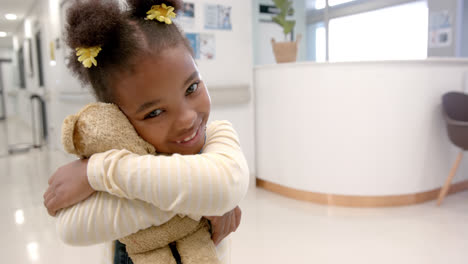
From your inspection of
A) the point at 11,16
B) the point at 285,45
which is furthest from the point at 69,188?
the point at 11,16

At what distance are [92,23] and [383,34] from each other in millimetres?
5745

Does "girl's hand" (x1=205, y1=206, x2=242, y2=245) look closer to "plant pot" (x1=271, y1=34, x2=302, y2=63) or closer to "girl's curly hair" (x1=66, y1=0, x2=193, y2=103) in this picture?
"girl's curly hair" (x1=66, y1=0, x2=193, y2=103)

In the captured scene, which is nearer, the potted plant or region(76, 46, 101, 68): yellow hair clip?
region(76, 46, 101, 68): yellow hair clip

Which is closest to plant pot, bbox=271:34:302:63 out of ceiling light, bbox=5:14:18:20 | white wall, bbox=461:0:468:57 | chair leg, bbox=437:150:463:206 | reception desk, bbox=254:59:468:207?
reception desk, bbox=254:59:468:207

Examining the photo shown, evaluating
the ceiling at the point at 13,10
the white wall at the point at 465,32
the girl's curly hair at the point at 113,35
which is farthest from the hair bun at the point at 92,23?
the ceiling at the point at 13,10

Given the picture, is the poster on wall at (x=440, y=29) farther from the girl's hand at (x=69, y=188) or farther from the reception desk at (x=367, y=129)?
the girl's hand at (x=69, y=188)

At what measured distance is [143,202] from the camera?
56 centimetres

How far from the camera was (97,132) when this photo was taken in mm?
540

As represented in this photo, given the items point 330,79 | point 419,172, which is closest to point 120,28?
point 330,79

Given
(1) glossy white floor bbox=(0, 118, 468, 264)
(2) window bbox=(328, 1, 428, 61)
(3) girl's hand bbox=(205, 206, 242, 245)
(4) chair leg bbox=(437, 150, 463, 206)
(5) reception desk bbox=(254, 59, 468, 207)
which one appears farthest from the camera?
(2) window bbox=(328, 1, 428, 61)

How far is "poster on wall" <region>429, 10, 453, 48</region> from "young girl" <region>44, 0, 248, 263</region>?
14.9ft

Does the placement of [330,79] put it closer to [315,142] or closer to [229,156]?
[315,142]

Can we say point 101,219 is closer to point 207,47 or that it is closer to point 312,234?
point 312,234

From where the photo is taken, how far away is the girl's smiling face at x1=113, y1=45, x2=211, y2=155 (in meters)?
0.56
